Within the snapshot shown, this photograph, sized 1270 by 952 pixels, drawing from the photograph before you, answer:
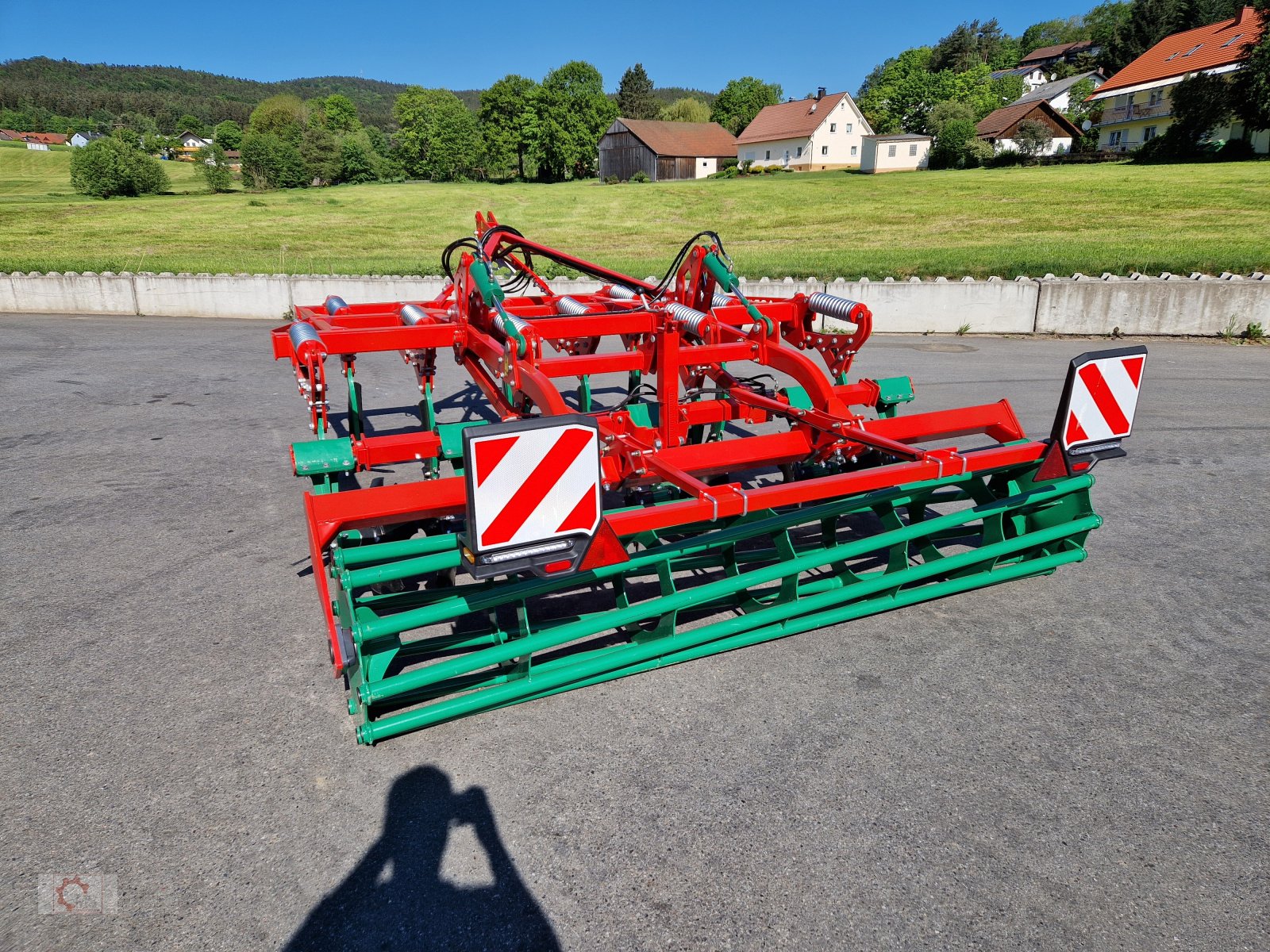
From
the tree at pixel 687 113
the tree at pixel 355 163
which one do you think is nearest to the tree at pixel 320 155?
the tree at pixel 355 163

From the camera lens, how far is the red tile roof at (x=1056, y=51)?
112 metres

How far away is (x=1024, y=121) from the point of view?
5738 centimetres

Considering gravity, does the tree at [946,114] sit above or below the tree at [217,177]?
above

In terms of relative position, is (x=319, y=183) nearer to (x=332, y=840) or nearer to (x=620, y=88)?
(x=620, y=88)

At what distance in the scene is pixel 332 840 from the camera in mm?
2877

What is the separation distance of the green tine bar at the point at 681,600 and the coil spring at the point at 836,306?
190cm

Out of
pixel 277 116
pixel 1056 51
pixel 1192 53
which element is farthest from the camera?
pixel 1056 51

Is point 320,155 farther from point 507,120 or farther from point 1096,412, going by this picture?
point 1096,412

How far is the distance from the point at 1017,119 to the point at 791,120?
1783 centimetres

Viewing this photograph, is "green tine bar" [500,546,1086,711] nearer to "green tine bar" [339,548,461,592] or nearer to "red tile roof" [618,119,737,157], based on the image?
"green tine bar" [339,548,461,592]

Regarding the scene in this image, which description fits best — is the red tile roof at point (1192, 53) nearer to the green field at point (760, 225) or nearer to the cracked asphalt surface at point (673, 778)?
the green field at point (760, 225)

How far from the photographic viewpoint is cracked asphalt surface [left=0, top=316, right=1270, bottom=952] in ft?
8.46

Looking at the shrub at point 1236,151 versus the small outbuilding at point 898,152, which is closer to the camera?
the shrub at point 1236,151

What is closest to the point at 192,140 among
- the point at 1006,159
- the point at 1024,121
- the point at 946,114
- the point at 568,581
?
the point at 946,114
